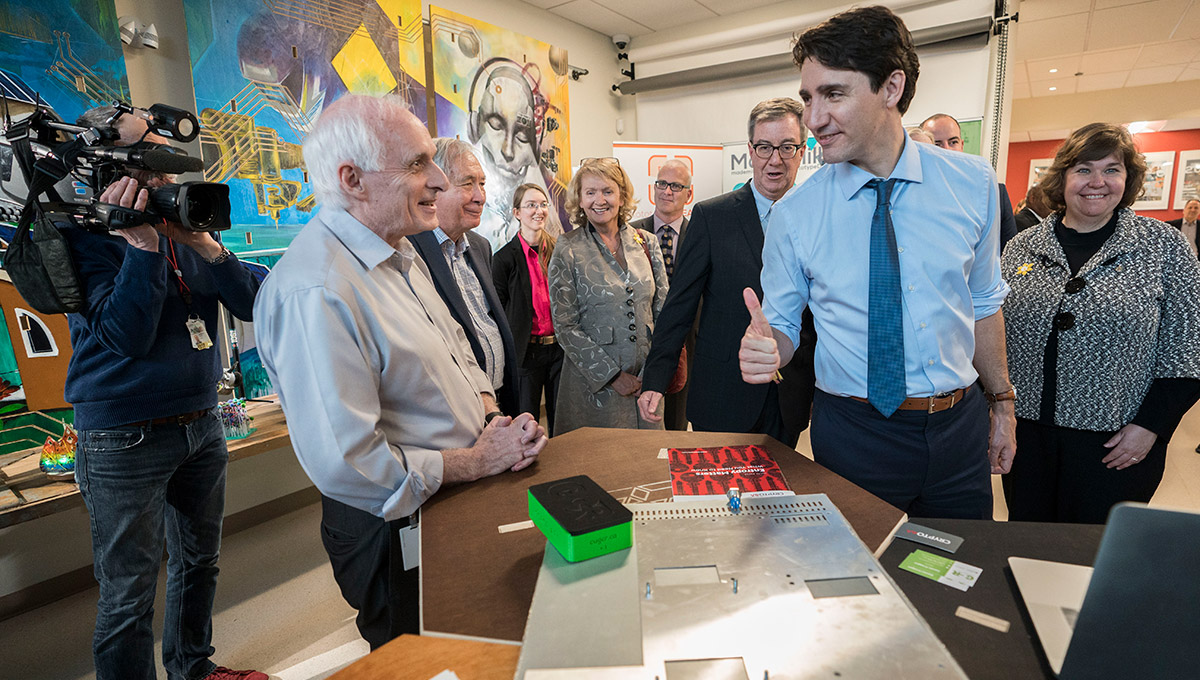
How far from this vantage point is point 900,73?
1311 mm

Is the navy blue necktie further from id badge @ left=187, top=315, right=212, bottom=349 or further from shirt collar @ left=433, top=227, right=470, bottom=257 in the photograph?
id badge @ left=187, top=315, right=212, bottom=349

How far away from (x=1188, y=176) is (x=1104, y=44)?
16.4 ft

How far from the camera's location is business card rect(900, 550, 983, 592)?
85cm

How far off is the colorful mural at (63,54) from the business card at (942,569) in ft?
10.6

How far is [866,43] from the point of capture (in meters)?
1.26

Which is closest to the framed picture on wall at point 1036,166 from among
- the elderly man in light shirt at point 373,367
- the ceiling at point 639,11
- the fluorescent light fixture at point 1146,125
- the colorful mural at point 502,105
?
the fluorescent light fixture at point 1146,125

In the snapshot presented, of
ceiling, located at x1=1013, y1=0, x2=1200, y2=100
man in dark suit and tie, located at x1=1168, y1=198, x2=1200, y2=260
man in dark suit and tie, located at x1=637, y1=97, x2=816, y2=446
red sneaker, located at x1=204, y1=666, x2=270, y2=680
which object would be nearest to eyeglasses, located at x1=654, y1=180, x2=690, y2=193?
man in dark suit and tie, located at x1=637, y1=97, x2=816, y2=446

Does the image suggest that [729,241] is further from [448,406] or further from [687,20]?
[687,20]

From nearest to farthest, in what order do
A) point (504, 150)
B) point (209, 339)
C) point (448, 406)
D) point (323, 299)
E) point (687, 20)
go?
1. point (323, 299)
2. point (448, 406)
3. point (209, 339)
4. point (504, 150)
5. point (687, 20)

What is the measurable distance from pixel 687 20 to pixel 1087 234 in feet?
14.5

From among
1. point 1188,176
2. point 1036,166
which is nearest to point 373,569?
point 1036,166

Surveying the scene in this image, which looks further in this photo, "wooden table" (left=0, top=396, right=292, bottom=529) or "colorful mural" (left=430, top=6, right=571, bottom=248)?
"colorful mural" (left=430, top=6, right=571, bottom=248)

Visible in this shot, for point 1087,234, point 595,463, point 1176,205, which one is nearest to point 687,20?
point 1087,234

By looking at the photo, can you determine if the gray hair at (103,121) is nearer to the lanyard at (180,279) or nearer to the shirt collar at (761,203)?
the lanyard at (180,279)
